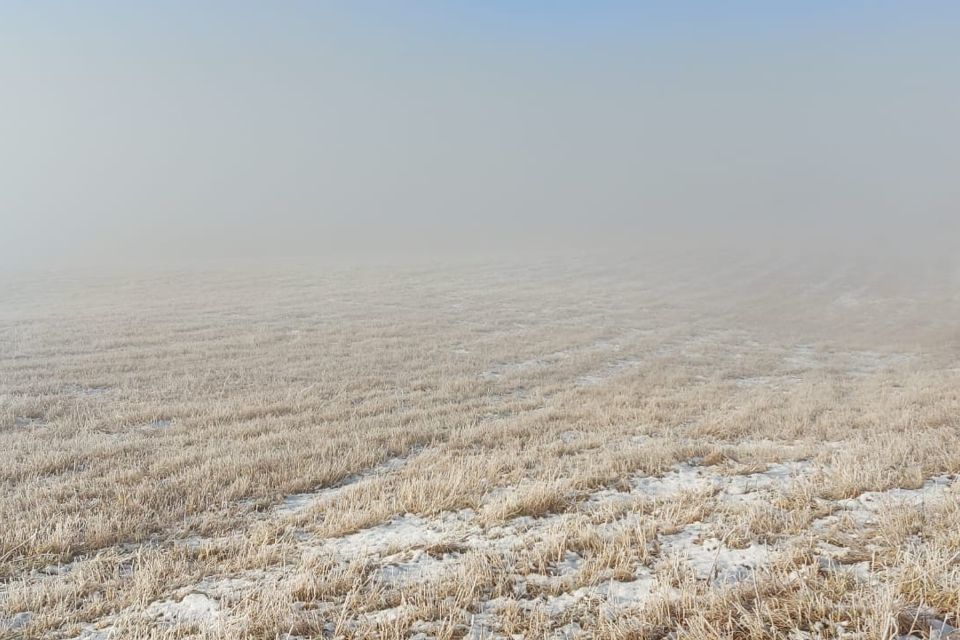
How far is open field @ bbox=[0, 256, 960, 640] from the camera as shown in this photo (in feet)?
13.2

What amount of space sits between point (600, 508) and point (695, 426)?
4903 millimetres

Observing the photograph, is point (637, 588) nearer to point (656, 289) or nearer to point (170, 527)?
point (170, 527)

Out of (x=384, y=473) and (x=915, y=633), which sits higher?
(x=915, y=633)

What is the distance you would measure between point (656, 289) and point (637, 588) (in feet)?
130

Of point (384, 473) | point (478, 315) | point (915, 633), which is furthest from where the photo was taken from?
point (478, 315)

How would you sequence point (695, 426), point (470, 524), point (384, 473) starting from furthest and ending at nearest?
point (695, 426), point (384, 473), point (470, 524)

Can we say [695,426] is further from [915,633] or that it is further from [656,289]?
[656,289]

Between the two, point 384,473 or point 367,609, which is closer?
point 367,609

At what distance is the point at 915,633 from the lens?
3404 millimetres

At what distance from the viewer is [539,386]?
1461cm

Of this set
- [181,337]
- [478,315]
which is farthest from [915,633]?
[478,315]

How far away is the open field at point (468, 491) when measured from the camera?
401 centimetres

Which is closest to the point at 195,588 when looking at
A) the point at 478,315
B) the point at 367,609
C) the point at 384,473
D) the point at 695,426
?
the point at 367,609

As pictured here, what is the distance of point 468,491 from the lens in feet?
22.2
